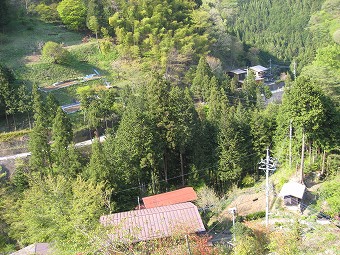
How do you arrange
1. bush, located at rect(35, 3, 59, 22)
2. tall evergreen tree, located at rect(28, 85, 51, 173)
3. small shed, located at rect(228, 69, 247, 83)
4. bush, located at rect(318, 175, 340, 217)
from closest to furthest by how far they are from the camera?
1. bush, located at rect(318, 175, 340, 217)
2. tall evergreen tree, located at rect(28, 85, 51, 173)
3. bush, located at rect(35, 3, 59, 22)
4. small shed, located at rect(228, 69, 247, 83)

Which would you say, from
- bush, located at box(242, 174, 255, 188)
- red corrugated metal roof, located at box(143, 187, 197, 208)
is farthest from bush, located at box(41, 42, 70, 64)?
bush, located at box(242, 174, 255, 188)

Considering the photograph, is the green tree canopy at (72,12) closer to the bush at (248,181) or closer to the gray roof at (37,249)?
the bush at (248,181)

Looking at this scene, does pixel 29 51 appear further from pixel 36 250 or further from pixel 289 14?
pixel 289 14

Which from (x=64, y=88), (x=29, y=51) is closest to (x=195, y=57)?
(x=64, y=88)

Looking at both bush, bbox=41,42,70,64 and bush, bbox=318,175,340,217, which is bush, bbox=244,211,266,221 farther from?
bush, bbox=41,42,70,64

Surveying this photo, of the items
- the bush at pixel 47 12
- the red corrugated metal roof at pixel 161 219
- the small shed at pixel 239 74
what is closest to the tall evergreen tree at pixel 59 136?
the red corrugated metal roof at pixel 161 219

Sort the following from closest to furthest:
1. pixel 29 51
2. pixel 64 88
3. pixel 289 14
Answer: pixel 64 88 < pixel 29 51 < pixel 289 14
